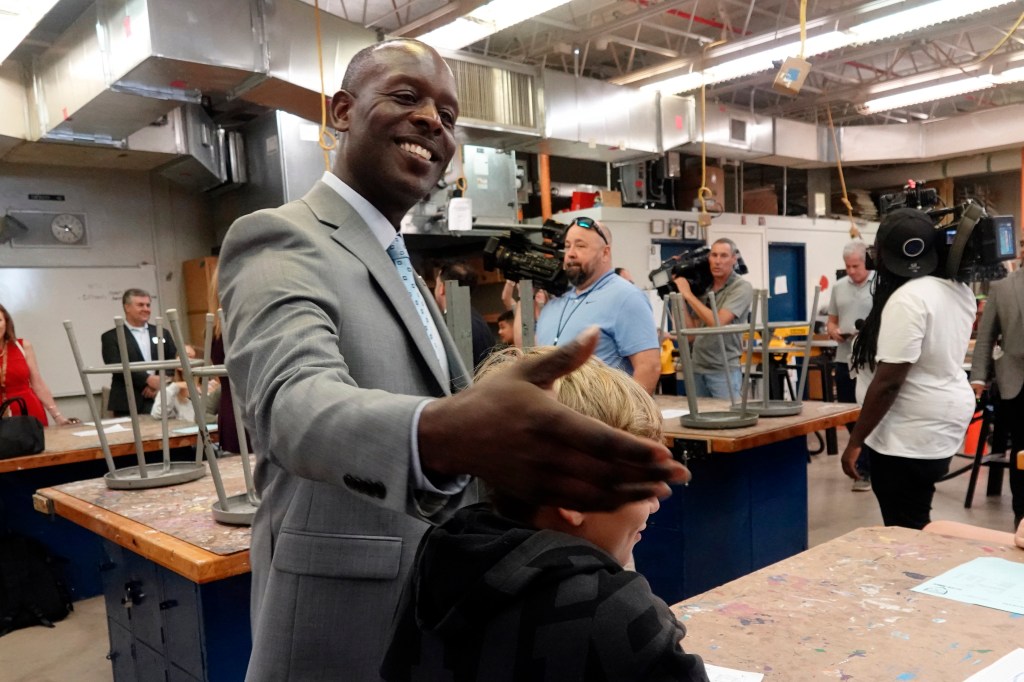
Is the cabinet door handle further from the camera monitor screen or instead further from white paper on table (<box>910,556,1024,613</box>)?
the camera monitor screen

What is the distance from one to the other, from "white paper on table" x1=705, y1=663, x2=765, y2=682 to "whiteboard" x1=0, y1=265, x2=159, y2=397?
562 centimetres

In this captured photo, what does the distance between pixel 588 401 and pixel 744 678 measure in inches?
16.5

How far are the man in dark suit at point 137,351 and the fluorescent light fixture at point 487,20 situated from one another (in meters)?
2.41

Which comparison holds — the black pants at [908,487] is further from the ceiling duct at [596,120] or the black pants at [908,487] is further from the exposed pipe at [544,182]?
the exposed pipe at [544,182]

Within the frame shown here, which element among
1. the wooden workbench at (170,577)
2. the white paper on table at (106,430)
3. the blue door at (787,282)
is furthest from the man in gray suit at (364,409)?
the blue door at (787,282)

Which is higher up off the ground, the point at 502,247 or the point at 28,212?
the point at 28,212

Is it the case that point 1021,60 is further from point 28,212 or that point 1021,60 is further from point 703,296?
point 28,212

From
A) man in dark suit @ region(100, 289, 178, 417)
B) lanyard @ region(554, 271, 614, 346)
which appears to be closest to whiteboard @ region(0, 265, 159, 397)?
man in dark suit @ region(100, 289, 178, 417)

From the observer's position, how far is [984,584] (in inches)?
47.8

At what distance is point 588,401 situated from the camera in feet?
2.86

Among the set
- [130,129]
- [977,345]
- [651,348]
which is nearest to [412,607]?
[651,348]

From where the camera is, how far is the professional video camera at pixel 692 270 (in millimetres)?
4270

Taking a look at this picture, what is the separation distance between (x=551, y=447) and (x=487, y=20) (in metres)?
4.57

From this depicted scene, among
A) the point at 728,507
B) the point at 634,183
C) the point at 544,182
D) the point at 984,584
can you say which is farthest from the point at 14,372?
the point at 634,183
